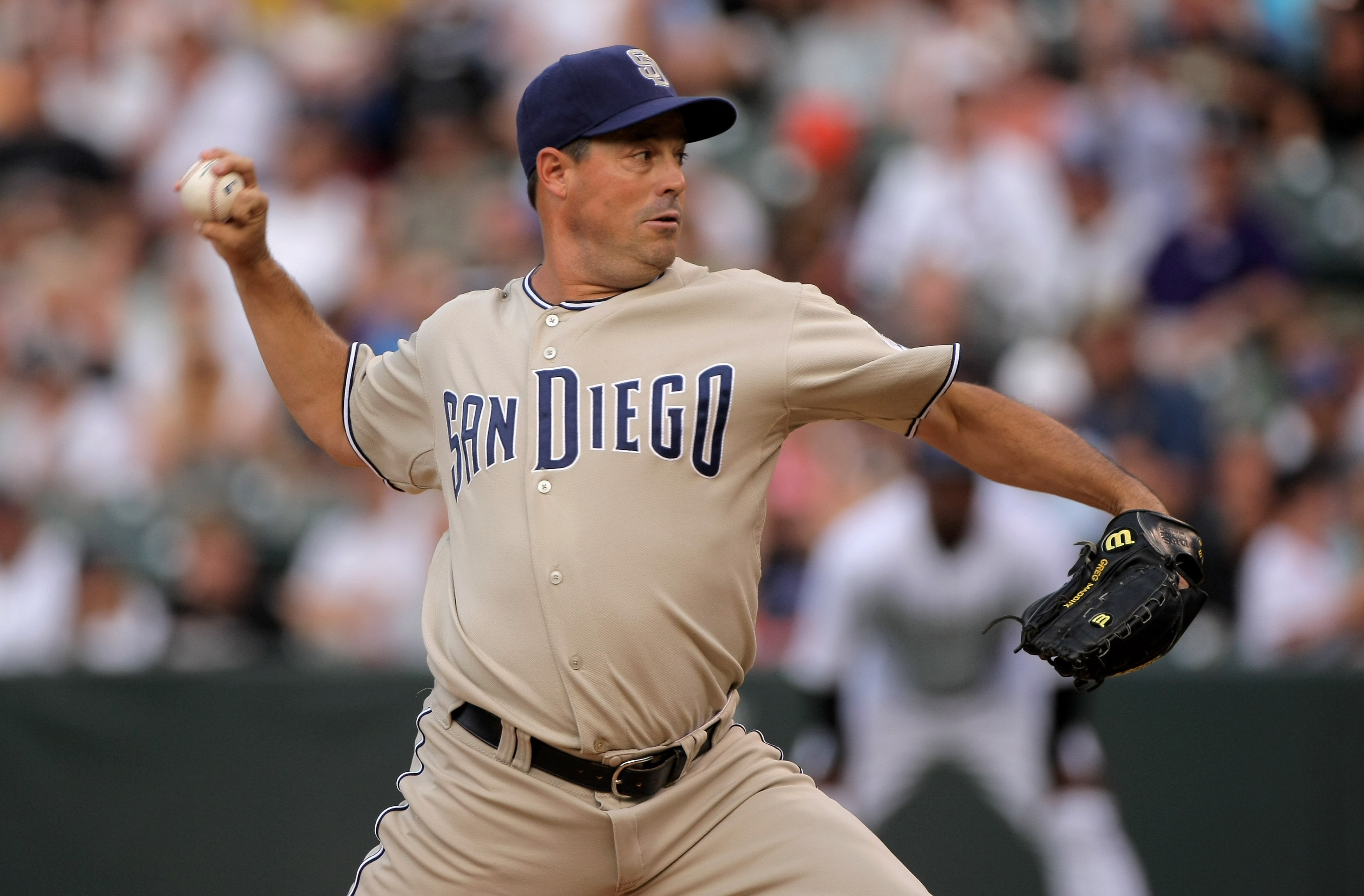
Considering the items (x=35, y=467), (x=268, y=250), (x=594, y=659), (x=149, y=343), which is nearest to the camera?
(x=594, y=659)

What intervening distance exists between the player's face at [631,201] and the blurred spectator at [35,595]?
16.2 feet

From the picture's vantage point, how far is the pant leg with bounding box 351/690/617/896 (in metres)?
3.35

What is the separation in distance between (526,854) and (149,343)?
660cm

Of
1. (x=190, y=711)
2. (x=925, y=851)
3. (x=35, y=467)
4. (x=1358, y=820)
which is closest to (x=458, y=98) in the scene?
(x=35, y=467)

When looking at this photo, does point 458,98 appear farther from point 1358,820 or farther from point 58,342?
point 1358,820

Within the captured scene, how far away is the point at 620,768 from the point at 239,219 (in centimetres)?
146

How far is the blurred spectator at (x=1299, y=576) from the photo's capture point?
22.8 ft

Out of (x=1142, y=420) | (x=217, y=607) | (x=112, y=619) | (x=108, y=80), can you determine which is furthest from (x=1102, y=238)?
(x=108, y=80)

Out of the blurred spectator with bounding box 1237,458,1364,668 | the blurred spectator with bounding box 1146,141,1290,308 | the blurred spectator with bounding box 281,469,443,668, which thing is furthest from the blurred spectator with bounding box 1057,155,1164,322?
the blurred spectator with bounding box 281,469,443,668

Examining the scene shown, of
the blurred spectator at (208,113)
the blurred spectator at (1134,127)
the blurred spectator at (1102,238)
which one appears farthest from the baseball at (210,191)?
the blurred spectator at (208,113)

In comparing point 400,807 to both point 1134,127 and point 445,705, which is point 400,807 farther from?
point 1134,127

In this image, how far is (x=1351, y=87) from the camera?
935cm

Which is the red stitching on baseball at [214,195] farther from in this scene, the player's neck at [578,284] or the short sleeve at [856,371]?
the short sleeve at [856,371]

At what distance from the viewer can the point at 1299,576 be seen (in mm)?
7148
